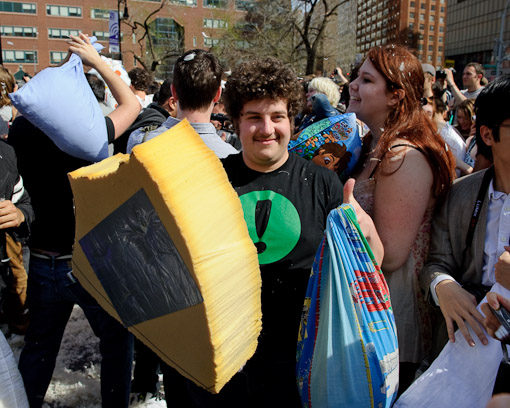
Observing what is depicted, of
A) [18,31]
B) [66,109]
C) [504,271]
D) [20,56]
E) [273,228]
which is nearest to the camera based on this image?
[504,271]

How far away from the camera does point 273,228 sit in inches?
63.2

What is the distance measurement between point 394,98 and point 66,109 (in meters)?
1.40

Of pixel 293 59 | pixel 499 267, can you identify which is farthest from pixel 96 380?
pixel 293 59

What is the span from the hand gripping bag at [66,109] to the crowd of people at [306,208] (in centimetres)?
16

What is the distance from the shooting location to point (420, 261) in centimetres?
181

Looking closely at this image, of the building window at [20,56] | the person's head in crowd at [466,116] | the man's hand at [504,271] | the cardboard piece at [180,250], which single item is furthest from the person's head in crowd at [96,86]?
the building window at [20,56]

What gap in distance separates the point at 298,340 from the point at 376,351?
0.31m

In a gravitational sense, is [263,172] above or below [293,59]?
below

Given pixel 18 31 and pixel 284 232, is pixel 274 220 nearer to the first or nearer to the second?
pixel 284 232

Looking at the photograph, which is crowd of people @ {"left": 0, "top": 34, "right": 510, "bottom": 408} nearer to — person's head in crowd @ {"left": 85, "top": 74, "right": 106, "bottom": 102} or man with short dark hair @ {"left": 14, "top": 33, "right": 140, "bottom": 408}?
man with short dark hair @ {"left": 14, "top": 33, "right": 140, "bottom": 408}

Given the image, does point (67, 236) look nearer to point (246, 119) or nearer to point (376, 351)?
point (246, 119)

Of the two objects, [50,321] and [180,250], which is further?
[50,321]

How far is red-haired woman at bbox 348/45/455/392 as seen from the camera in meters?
1.70

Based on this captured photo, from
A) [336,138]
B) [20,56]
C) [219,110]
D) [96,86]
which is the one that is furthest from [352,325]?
[20,56]
